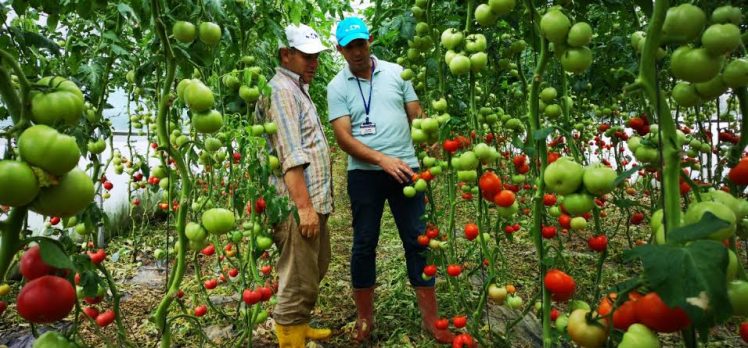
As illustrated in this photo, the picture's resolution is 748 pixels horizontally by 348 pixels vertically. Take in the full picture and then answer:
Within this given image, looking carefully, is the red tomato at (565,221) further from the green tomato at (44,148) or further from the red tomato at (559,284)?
the green tomato at (44,148)

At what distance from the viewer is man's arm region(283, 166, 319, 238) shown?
2412 mm

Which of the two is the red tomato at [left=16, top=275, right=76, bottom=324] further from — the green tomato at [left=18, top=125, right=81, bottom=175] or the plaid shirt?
the plaid shirt

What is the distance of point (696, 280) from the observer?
0.59 m

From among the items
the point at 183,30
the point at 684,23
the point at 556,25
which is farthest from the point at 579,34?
the point at 183,30

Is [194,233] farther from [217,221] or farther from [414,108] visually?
[414,108]

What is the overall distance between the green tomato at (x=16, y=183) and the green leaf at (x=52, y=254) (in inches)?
3.7

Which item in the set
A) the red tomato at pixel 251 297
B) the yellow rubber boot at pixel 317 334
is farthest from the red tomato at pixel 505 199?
the yellow rubber boot at pixel 317 334

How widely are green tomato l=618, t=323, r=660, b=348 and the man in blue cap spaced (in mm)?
1967

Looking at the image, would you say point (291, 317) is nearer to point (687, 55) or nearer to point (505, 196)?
point (505, 196)

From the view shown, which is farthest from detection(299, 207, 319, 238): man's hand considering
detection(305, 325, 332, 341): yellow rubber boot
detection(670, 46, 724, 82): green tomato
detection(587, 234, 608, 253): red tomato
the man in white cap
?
detection(670, 46, 724, 82): green tomato

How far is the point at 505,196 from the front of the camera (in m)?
1.54

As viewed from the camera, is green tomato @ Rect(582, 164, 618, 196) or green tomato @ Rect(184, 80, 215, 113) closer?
green tomato @ Rect(582, 164, 618, 196)

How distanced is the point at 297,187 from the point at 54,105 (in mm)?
1766

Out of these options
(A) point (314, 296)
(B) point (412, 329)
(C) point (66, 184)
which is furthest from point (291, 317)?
(C) point (66, 184)
